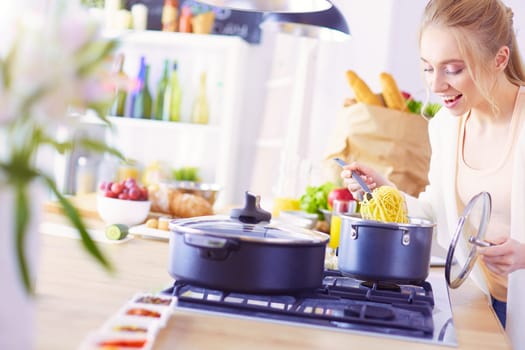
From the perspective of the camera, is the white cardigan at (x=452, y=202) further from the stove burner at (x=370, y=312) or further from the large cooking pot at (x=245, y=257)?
the large cooking pot at (x=245, y=257)

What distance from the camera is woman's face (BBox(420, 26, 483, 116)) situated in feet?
6.00

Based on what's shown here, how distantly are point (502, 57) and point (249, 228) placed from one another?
1.08 m

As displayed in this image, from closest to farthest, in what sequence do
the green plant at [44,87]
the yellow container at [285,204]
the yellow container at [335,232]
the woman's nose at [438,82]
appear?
the green plant at [44,87] → the woman's nose at [438,82] → the yellow container at [335,232] → the yellow container at [285,204]

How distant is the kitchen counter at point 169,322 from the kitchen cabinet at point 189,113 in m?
3.01

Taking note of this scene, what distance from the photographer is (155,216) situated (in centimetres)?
231

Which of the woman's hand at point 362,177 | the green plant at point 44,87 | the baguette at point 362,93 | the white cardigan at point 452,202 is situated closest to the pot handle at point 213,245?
the green plant at point 44,87

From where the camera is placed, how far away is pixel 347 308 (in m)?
1.16

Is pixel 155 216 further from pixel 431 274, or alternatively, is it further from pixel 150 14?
pixel 150 14

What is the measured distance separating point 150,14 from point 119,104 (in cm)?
62

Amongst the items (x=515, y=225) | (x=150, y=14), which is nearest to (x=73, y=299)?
(x=515, y=225)

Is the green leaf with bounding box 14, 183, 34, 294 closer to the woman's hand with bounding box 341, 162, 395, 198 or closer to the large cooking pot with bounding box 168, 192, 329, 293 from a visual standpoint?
the large cooking pot with bounding box 168, 192, 329, 293

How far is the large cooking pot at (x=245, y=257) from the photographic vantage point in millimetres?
1116

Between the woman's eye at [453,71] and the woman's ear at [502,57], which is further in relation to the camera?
the woman's ear at [502,57]

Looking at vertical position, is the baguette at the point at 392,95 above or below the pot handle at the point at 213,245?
above
